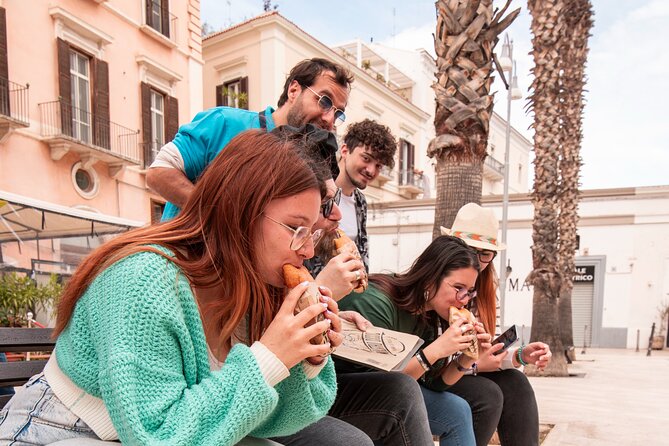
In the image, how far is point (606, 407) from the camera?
5.23m

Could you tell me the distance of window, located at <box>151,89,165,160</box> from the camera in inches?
466

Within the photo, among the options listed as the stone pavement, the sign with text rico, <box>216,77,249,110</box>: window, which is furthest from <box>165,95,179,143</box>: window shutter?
the sign with text rico

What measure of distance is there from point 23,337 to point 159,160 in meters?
0.79

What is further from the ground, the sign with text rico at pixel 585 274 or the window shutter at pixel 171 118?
the window shutter at pixel 171 118

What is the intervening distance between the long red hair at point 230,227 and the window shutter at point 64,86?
9.76 metres

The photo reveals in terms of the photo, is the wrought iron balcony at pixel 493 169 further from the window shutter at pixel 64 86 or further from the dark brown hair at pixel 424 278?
the dark brown hair at pixel 424 278

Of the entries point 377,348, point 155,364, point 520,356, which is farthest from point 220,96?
point 155,364

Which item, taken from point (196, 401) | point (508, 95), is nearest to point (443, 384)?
point (196, 401)

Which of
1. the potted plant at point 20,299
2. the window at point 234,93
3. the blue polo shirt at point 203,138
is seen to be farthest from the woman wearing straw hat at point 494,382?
the window at point 234,93

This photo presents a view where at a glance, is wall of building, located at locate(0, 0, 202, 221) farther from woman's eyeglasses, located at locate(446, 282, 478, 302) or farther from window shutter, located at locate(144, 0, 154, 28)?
woman's eyeglasses, located at locate(446, 282, 478, 302)

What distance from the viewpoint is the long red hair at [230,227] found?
1.11m

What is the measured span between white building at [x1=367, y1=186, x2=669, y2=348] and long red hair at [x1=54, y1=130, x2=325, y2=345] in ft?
52.6

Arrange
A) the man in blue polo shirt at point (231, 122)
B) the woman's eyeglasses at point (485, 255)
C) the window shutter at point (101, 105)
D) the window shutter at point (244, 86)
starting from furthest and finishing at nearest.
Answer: the window shutter at point (244, 86), the window shutter at point (101, 105), the woman's eyeglasses at point (485, 255), the man in blue polo shirt at point (231, 122)

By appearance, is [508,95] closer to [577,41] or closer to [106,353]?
[577,41]
